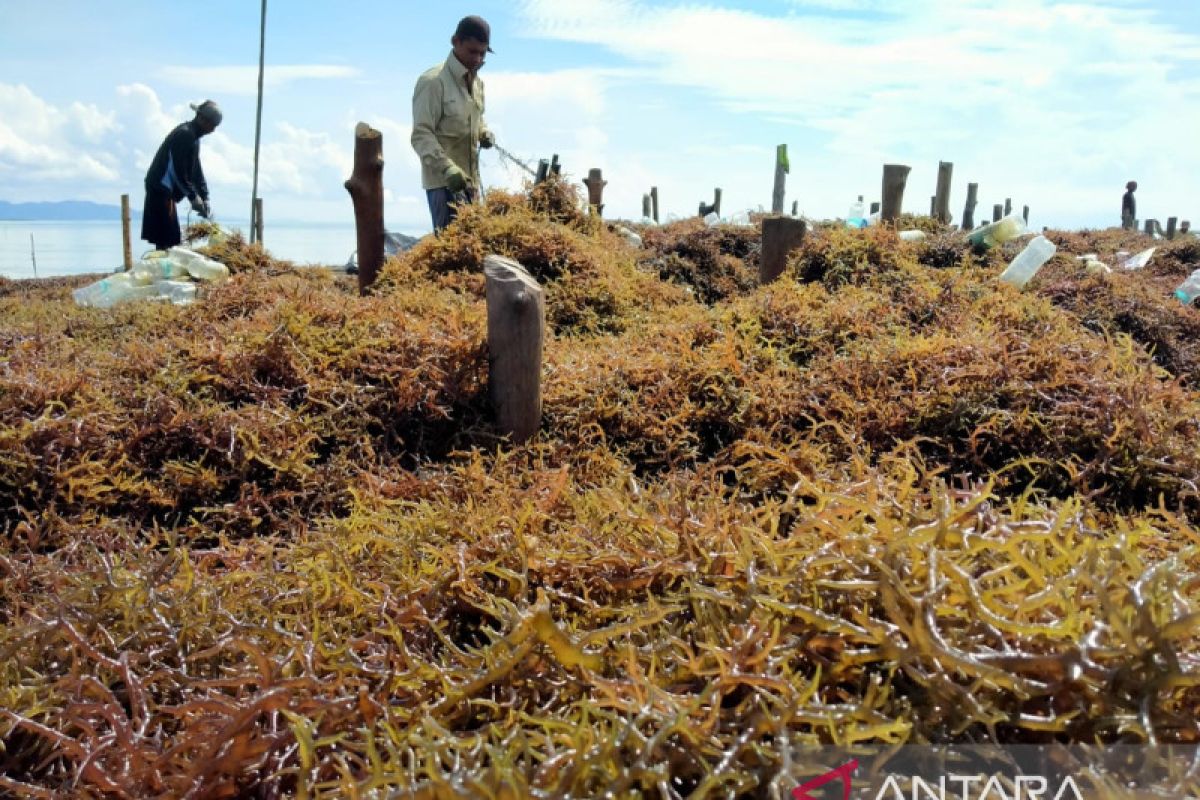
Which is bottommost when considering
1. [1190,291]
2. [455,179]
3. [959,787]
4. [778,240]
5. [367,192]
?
[959,787]

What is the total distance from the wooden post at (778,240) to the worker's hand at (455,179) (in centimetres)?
216

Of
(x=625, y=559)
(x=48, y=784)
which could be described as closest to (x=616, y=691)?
(x=625, y=559)

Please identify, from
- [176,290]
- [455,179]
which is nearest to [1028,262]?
[455,179]

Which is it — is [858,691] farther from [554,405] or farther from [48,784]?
[554,405]

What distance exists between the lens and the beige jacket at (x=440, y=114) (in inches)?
230

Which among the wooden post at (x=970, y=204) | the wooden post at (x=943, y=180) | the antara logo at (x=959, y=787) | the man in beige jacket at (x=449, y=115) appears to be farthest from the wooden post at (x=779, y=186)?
the antara logo at (x=959, y=787)

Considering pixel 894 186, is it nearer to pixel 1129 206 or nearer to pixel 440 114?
pixel 440 114

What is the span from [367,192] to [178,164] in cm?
394

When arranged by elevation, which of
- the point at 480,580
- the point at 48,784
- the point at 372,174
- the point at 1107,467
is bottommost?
the point at 48,784

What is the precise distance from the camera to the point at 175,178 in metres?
8.01

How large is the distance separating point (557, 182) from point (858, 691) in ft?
18.0

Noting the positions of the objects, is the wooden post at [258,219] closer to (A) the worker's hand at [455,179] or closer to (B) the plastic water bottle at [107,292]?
(B) the plastic water bottle at [107,292]

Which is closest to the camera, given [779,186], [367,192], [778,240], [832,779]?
[832,779]

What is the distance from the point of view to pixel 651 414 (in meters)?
3.13
